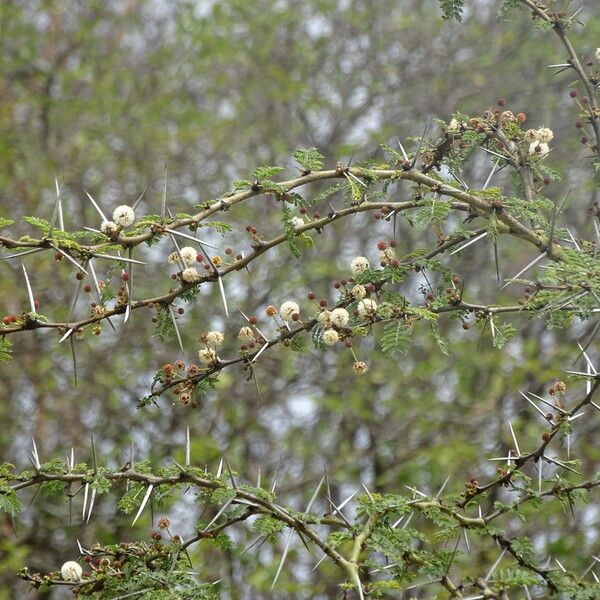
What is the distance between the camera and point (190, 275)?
2.64 m

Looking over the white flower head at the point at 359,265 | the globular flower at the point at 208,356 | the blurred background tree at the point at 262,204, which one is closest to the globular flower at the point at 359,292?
the white flower head at the point at 359,265

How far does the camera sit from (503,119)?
9.86 feet

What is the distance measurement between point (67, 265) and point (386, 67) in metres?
2.66

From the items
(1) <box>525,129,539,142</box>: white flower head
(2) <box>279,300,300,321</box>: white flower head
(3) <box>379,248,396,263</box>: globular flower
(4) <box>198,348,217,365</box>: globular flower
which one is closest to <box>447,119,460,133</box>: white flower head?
(1) <box>525,129,539,142</box>: white flower head

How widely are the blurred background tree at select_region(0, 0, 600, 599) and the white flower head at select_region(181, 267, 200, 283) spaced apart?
3822mm

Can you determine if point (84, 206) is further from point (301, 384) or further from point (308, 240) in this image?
point (308, 240)

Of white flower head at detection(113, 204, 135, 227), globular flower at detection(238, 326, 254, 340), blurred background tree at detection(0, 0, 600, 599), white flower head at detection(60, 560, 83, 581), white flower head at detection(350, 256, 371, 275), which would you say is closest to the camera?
white flower head at detection(113, 204, 135, 227)

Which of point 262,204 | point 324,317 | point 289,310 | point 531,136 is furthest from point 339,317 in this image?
point 262,204

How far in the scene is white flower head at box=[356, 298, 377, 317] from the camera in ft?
8.84

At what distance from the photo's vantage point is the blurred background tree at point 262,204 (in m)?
6.64

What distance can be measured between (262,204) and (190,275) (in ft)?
15.4

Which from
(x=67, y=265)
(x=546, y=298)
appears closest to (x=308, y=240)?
(x=546, y=298)

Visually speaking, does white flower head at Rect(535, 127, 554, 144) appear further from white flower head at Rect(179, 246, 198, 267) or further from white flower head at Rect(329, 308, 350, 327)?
white flower head at Rect(179, 246, 198, 267)

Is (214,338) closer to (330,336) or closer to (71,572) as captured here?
(330,336)
